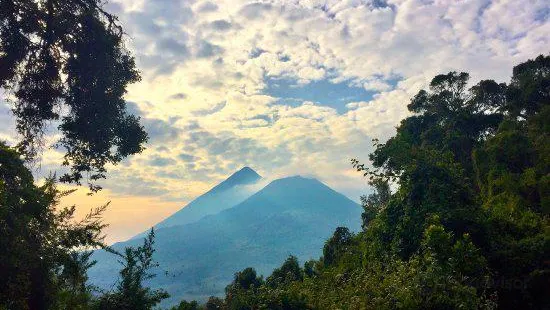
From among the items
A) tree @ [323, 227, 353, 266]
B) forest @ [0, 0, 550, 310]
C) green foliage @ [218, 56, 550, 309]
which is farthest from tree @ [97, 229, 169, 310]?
tree @ [323, 227, 353, 266]

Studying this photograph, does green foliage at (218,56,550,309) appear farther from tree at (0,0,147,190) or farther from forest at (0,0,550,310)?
tree at (0,0,147,190)

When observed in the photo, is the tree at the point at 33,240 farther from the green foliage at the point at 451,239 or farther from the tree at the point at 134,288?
the green foliage at the point at 451,239

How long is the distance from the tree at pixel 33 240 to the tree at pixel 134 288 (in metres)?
1.37

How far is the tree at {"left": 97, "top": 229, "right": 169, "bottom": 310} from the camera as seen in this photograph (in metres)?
9.70

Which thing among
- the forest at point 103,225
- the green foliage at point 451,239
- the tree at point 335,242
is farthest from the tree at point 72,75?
the tree at point 335,242

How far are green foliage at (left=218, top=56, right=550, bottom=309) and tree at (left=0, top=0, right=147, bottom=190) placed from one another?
266 inches

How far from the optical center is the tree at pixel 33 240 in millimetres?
6418

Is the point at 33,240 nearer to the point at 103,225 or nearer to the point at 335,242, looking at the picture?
the point at 103,225

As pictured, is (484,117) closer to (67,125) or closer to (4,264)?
(67,125)

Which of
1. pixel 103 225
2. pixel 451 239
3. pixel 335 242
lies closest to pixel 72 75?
pixel 103 225

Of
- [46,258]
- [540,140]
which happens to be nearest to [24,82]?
[46,258]

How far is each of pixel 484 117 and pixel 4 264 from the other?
49.2 m

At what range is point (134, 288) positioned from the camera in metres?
9.93

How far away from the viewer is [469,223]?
53.3ft
